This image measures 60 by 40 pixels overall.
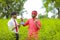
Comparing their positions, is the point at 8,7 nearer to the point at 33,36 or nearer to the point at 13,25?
the point at 13,25

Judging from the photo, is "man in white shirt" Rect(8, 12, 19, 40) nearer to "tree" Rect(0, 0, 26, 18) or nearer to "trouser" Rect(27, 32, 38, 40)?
"trouser" Rect(27, 32, 38, 40)

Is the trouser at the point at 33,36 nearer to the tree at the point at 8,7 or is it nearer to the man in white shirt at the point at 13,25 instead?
the man in white shirt at the point at 13,25

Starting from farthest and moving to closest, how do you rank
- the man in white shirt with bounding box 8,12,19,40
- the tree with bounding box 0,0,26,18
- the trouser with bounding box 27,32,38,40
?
the tree with bounding box 0,0,26,18 < the man in white shirt with bounding box 8,12,19,40 < the trouser with bounding box 27,32,38,40

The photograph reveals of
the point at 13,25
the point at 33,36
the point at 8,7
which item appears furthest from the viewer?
the point at 8,7

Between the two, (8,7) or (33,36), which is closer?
(33,36)

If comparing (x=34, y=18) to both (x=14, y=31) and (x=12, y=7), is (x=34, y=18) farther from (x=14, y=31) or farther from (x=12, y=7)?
(x=12, y=7)

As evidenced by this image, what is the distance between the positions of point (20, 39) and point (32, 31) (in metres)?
1.34

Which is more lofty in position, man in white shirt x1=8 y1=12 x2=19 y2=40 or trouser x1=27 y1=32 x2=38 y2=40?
man in white shirt x1=8 y1=12 x2=19 y2=40

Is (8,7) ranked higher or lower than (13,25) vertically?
lower

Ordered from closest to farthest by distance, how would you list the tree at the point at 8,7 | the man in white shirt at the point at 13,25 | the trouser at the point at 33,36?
the trouser at the point at 33,36 → the man in white shirt at the point at 13,25 → the tree at the point at 8,7

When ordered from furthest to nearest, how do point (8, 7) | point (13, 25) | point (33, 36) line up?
point (8, 7) < point (13, 25) < point (33, 36)

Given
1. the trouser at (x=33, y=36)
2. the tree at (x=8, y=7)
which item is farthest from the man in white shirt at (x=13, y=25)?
the tree at (x=8, y=7)

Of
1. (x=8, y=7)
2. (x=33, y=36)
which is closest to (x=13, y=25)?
(x=33, y=36)

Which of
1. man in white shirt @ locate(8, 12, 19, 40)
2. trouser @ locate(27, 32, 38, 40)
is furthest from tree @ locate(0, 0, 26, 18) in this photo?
trouser @ locate(27, 32, 38, 40)
